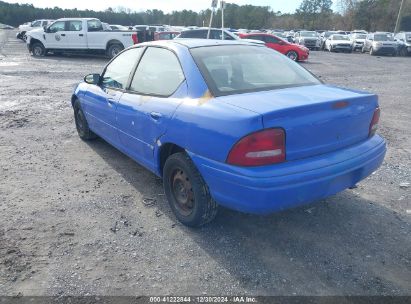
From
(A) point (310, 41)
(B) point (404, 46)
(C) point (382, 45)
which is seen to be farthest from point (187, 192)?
(A) point (310, 41)

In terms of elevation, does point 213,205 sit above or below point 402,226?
above

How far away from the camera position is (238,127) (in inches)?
101

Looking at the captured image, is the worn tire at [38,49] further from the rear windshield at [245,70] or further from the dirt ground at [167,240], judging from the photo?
the rear windshield at [245,70]

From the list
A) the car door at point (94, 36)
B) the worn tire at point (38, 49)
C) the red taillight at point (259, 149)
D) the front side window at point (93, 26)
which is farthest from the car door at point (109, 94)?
the worn tire at point (38, 49)

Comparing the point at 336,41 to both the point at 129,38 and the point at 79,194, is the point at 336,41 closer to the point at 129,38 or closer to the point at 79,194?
the point at 129,38

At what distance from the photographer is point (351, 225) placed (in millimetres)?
3357

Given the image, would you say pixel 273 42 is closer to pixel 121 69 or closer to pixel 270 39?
pixel 270 39

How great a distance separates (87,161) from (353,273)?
11.9ft

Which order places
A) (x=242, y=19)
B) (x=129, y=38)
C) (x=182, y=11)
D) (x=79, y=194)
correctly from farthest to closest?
(x=182, y=11) → (x=242, y=19) → (x=129, y=38) → (x=79, y=194)

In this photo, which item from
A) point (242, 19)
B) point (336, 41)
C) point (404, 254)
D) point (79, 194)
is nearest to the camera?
point (404, 254)

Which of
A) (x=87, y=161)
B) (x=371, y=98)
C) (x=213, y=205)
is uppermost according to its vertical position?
(x=371, y=98)

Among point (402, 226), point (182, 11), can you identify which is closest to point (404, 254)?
point (402, 226)

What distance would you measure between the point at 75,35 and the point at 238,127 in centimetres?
1792

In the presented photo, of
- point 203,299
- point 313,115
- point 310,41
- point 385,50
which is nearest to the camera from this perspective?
point 203,299
